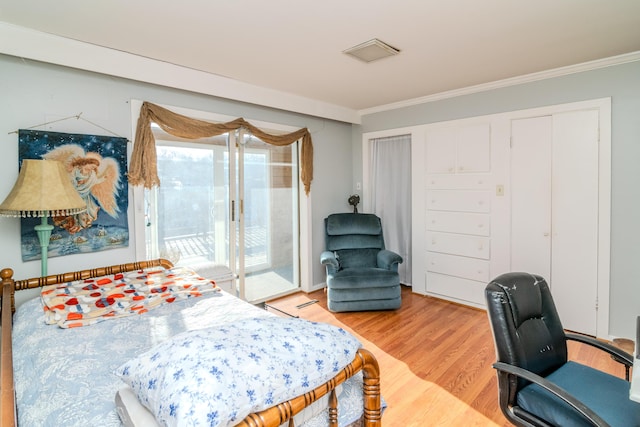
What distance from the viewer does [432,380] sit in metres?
2.45

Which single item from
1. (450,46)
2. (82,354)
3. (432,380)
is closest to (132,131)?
(82,354)

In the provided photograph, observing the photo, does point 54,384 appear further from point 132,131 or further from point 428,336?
point 428,336

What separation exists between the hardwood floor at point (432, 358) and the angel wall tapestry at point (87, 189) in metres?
1.99

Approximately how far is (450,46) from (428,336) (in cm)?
252

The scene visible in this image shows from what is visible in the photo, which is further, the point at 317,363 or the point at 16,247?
the point at 16,247

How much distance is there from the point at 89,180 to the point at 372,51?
2496mm

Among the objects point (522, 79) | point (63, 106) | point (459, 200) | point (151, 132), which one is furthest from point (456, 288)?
point (63, 106)

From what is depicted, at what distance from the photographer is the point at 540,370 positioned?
171cm

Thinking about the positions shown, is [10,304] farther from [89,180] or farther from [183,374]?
[183,374]

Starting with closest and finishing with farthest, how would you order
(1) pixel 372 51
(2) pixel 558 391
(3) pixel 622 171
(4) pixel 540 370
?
(2) pixel 558 391 → (4) pixel 540 370 → (1) pixel 372 51 → (3) pixel 622 171

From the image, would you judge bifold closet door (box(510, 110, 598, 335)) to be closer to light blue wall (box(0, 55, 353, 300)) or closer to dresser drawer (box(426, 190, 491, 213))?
dresser drawer (box(426, 190, 491, 213))

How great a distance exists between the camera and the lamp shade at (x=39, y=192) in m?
2.11

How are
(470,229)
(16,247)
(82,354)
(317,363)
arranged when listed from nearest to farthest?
1. (317,363)
2. (82,354)
3. (16,247)
4. (470,229)

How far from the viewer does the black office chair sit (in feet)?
4.72
